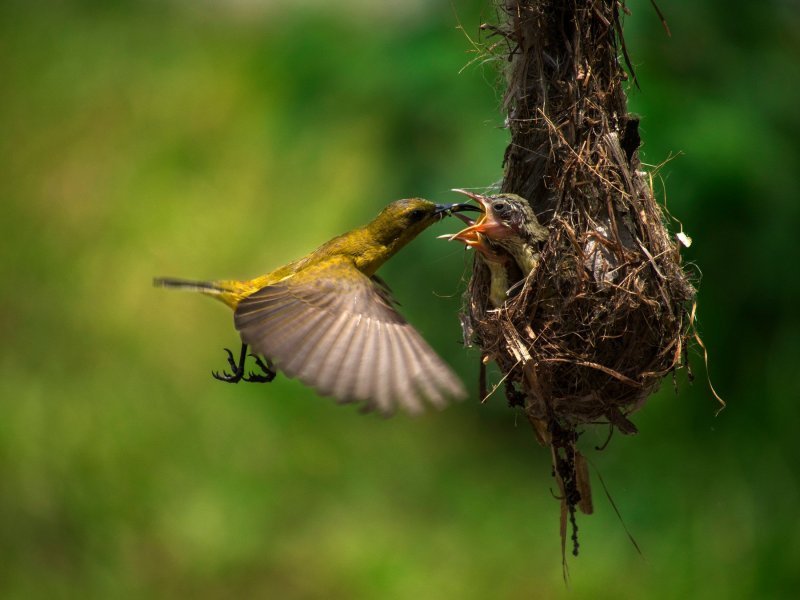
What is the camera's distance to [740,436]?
7.89 metres

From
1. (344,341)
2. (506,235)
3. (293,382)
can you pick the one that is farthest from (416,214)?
(293,382)

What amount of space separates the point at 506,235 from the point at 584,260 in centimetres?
29

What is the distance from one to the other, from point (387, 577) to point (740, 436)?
2.89 meters

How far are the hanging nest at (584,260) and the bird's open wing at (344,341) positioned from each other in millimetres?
282

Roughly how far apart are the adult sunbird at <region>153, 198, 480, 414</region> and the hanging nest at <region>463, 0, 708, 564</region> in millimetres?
313

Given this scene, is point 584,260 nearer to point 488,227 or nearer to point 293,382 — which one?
point 488,227

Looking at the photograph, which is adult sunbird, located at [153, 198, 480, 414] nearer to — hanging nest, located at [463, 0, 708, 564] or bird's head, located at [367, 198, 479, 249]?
bird's head, located at [367, 198, 479, 249]

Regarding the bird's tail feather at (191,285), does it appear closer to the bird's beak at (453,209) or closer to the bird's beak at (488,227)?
the bird's beak at (453,209)

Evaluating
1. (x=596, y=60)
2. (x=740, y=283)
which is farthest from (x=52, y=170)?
(x=596, y=60)

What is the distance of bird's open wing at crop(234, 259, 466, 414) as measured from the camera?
11.8 ft

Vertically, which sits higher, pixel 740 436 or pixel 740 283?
pixel 740 283

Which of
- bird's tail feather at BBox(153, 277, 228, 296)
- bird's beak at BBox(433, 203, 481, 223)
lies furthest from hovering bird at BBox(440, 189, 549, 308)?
bird's tail feather at BBox(153, 277, 228, 296)

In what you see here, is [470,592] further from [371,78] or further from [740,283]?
[371,78]

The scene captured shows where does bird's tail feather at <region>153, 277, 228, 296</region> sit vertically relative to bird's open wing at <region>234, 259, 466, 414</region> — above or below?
above
